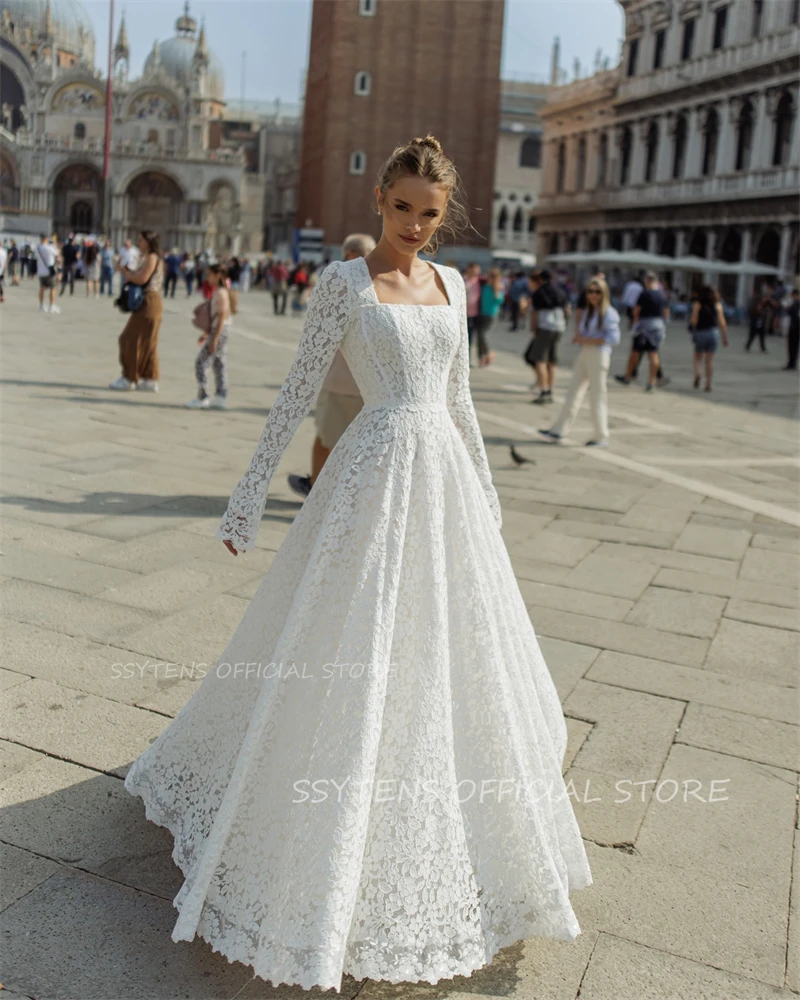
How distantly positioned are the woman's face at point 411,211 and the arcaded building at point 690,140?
108ft

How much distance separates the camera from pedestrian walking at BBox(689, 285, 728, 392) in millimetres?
13320

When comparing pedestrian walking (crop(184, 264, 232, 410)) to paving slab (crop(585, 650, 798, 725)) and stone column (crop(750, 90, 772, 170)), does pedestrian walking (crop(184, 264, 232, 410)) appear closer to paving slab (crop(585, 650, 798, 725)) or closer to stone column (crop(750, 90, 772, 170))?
paving slab (crop(585, 650, 798, 725))

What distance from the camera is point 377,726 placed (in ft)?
6.40

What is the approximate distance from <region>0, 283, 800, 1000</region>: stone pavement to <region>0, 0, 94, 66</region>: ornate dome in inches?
2493

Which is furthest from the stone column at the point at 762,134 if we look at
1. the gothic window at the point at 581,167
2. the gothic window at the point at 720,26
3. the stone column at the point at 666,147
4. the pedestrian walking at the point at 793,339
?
the pedestrian walking at the point at 793,339

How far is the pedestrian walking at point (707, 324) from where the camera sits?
43.7 ft

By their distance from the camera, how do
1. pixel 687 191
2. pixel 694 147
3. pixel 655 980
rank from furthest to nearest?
1. pixel 687 191
2. pixel 694 147
3. pixel 655 980

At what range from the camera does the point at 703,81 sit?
3797cm

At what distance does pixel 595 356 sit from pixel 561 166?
44.4 meters

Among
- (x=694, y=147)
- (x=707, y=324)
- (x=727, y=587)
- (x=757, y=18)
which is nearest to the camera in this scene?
(x=727, y=587)

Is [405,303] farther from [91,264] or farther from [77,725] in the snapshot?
[91,264]

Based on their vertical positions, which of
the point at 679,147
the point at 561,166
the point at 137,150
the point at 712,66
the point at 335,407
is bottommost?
the point at 335,407

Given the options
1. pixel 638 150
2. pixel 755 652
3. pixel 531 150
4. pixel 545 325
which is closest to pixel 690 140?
pixel 638 150

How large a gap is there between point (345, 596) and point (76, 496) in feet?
13.0
